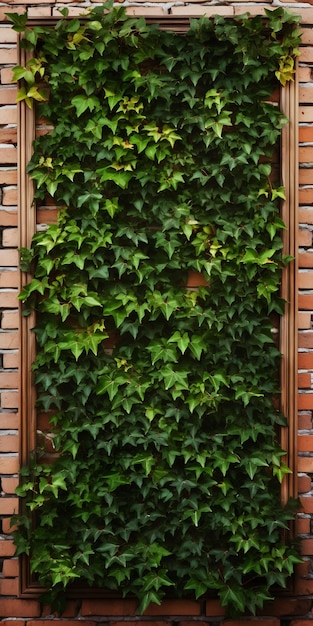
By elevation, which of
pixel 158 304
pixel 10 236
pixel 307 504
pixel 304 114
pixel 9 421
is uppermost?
pixel 304 114

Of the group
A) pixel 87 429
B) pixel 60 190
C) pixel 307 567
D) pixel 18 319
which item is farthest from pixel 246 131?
pixel 307 567

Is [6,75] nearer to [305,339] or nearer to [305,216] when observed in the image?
[305,216]

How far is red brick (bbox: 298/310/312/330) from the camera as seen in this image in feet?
7.14

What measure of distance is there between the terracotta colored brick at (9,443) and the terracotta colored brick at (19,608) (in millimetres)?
565

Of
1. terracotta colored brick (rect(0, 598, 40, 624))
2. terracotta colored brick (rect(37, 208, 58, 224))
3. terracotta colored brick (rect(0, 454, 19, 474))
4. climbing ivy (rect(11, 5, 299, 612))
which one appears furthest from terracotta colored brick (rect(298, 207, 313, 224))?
terracotta colored brick (rect(0, 598, 40, 624))

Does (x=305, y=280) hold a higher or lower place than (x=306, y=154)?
lower

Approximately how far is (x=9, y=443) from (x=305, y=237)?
136cm

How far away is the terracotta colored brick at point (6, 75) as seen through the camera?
7.07 ft

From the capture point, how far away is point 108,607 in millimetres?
2164

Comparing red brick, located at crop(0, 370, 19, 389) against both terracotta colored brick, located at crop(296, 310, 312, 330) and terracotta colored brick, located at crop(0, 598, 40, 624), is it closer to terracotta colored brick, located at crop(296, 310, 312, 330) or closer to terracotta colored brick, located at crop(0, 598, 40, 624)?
terracotta colored brick, located at crop(0, 598, 40, 624)

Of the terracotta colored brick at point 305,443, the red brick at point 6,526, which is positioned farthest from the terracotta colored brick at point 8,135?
the terracotta colored brick at point 305,443

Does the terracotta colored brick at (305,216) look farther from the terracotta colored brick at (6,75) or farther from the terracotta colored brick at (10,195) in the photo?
the terracotta colored brick at (6,75)

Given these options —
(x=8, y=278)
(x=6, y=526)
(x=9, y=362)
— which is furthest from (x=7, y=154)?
(x=6, y=526)

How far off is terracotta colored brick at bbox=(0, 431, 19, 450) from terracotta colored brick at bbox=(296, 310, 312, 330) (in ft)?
3.79
